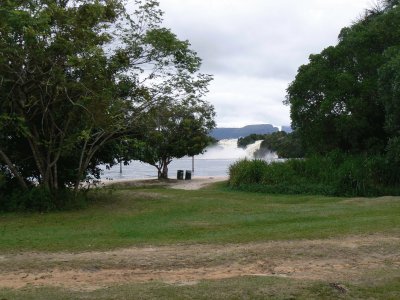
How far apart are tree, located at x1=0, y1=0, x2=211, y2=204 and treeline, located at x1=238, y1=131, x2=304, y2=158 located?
927 inches

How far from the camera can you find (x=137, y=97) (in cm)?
1778

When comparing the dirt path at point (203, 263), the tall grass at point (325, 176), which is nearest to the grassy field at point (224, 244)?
the dirt path at point (203, 263)

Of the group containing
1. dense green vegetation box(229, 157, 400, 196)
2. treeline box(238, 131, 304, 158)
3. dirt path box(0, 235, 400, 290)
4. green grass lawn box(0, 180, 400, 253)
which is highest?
treeline box(238, 131, 304, 158)

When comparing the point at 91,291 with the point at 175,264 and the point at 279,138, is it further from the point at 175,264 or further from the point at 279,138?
the point at 279,138

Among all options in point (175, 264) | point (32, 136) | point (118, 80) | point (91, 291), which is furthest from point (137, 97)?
point (91, 291)

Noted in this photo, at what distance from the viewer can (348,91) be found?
74.1 feet

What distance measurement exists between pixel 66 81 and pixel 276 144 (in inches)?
1477

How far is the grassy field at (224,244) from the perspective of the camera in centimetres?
623

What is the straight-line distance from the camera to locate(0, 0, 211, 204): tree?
14438mm

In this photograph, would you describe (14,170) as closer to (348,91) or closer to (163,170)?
(348,91)

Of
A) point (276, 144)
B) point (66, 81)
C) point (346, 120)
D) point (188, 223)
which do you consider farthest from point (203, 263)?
point (276, 144)

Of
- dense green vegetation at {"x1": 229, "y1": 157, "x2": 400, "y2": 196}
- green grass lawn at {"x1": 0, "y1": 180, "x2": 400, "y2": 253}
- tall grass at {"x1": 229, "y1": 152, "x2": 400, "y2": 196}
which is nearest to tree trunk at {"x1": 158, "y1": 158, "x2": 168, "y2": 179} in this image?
dense green vegetation at {"x1": 229, "y1": 157, "x2": 400, "y2": 196}

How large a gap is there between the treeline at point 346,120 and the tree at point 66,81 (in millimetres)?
8201

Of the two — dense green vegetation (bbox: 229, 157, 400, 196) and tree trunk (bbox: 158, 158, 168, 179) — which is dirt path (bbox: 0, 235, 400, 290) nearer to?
dense green vegetation (bbox: 229, 157, 400, 196)
